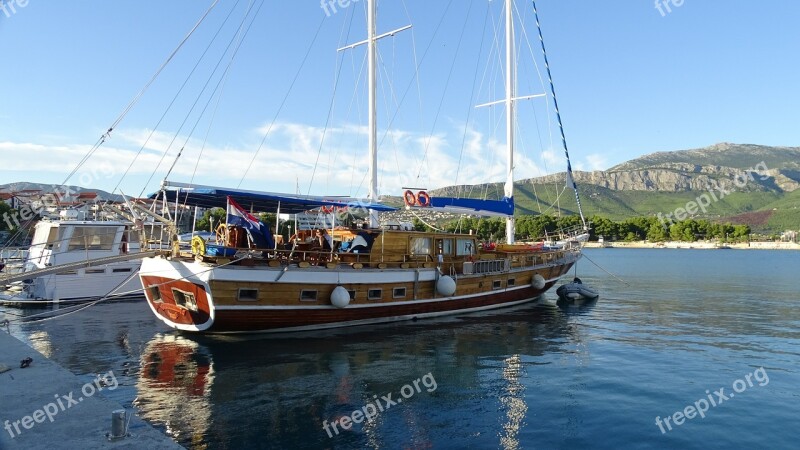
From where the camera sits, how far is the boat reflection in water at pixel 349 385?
9609mm

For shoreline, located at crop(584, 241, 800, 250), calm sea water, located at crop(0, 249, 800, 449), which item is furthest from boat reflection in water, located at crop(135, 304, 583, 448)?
shoreline, located at crop(584, 241, 800, 250)

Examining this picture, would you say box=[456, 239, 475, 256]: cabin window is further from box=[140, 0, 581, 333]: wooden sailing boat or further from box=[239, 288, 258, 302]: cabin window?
box=[239, 288, 258, 302]: cabin window

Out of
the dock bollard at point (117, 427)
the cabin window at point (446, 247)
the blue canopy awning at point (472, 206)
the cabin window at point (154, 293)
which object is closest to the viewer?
the dock bollard at point (117, 427)

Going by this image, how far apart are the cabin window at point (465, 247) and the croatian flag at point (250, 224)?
9.12m

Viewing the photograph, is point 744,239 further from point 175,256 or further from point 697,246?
point 175,256

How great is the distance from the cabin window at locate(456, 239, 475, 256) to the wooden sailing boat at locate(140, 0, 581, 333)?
48 mm

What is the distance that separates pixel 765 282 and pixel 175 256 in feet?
152

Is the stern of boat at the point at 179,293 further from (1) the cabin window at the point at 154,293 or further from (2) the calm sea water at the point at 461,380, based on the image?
(2) the calm sea water at the point at 461,380

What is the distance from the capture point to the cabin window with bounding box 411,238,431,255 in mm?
21656

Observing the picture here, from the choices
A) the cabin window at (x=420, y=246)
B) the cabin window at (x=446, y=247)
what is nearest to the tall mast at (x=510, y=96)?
the cabin window at (x=446, y=247)

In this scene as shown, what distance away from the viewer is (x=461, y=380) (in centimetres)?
1338

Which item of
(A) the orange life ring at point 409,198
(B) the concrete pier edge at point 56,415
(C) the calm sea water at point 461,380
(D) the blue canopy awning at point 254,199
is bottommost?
(C) the calm sea water at point 461,380

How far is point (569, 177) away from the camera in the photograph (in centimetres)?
3200

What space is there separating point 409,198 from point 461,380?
11.8m
